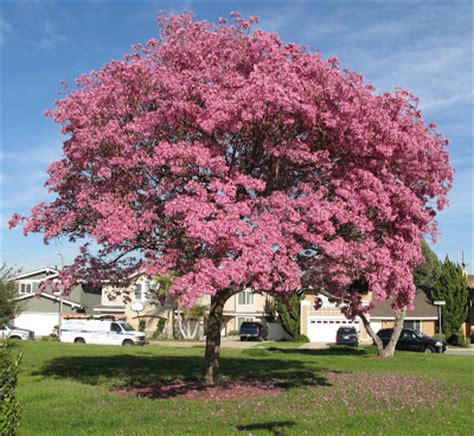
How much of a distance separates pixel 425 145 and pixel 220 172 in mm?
5746

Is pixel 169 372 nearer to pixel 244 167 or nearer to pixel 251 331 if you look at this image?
pixel 244 167

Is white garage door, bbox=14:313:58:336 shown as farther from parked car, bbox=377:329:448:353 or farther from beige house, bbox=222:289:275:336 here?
parked car, bbox=377:329:448:353

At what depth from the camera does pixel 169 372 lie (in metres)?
22.3

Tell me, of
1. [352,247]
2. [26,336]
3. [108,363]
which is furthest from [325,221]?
[26,336]

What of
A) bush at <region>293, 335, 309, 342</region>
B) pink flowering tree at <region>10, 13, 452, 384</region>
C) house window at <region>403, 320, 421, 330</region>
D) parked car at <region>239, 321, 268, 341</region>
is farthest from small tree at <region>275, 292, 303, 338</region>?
pink flowering tree at <region>10, 13, 452, 384</region>

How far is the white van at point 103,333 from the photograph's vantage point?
44875 millimetres

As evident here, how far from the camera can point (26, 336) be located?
50.4 m

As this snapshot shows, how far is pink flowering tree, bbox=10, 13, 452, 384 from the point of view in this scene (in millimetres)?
13797

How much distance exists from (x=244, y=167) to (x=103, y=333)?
107ft

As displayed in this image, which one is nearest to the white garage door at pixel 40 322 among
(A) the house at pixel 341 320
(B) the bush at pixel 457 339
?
(A) the house at pixel 341 320

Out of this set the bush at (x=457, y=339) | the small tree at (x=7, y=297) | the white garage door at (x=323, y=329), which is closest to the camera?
the small tree at (x=7, y=297)

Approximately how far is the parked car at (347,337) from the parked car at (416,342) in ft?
22.6

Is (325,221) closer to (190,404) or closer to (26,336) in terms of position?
(190,404)

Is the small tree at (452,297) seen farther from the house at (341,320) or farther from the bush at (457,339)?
the house at (341,320)
